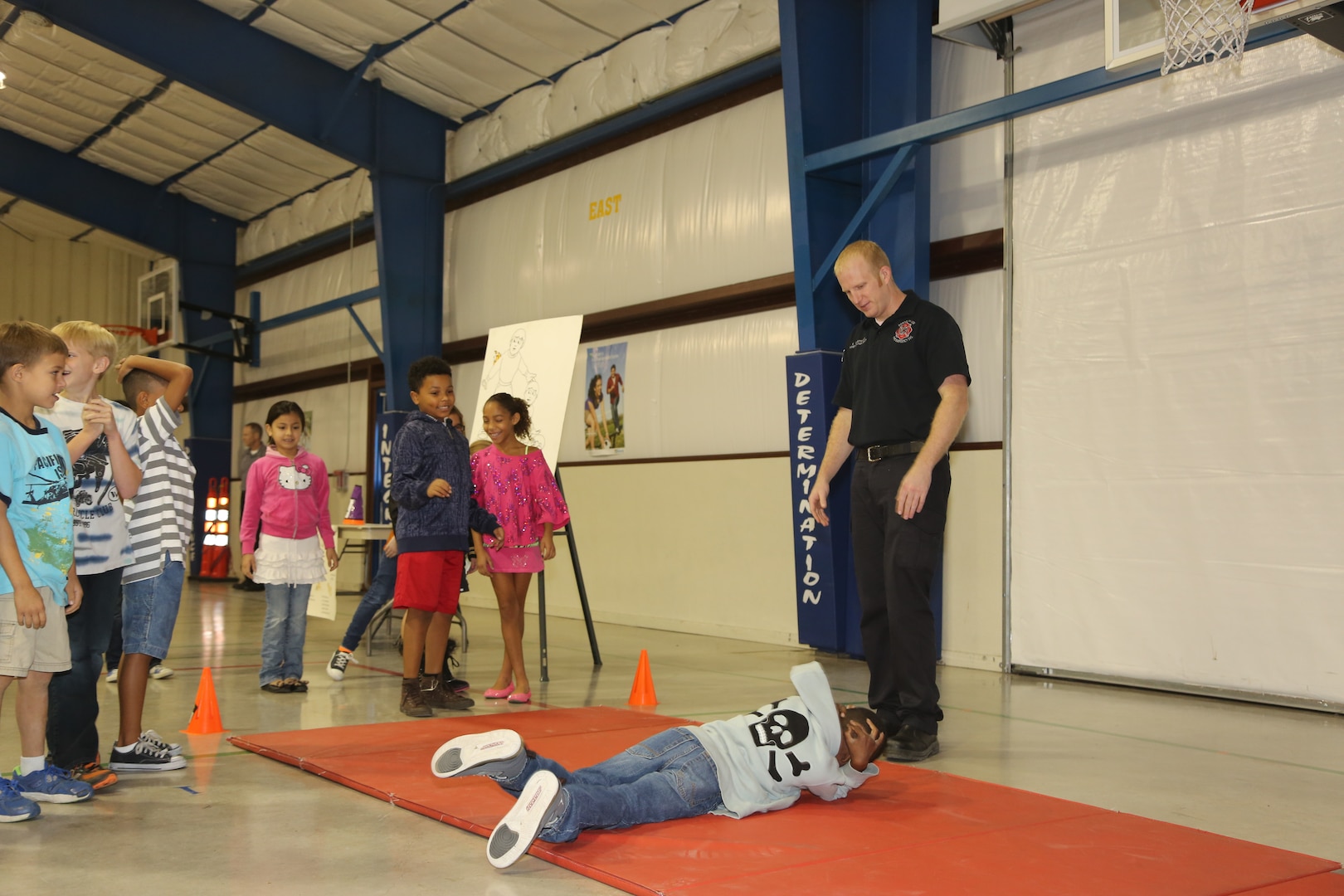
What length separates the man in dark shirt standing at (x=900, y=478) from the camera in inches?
148

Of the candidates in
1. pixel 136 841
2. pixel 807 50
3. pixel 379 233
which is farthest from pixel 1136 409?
pixel 379 233

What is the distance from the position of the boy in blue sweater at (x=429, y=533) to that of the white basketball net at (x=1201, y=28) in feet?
10.7

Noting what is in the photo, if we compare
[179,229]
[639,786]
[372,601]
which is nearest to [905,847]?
[639,786]

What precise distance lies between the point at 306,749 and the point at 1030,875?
2.44 meters


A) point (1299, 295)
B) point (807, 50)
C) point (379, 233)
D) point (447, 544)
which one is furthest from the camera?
point (379, 233)

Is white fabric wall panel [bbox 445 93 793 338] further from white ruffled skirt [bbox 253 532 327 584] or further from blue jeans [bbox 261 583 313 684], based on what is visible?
blue jeans [bbox 261 583 313 684]

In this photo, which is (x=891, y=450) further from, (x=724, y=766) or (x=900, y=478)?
(x=724, y=766)

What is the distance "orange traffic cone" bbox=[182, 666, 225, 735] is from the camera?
166 inches

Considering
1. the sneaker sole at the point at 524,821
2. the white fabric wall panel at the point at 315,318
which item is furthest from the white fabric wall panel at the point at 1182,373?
the white fabric wall panel at the point at 315,318

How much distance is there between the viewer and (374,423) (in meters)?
12.7

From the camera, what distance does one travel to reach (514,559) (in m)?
5.02

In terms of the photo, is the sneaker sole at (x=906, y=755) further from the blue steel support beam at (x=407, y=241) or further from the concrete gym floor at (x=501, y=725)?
the blue steel support beam at (x=407, y=241)

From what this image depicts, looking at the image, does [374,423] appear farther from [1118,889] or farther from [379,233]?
[1118,889]

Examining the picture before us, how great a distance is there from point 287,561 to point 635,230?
488cm
